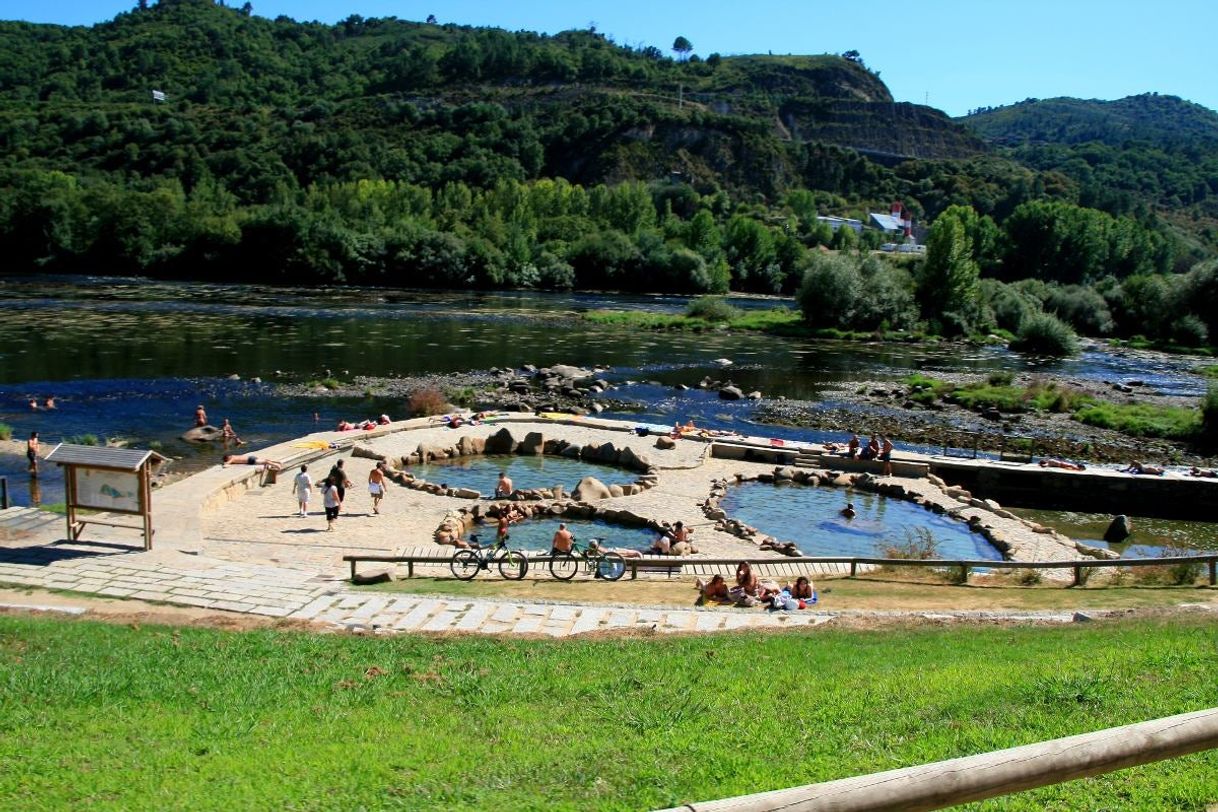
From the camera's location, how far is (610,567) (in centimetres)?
2053

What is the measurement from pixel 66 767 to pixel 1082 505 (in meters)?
31.9

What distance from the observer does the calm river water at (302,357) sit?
1640 inches

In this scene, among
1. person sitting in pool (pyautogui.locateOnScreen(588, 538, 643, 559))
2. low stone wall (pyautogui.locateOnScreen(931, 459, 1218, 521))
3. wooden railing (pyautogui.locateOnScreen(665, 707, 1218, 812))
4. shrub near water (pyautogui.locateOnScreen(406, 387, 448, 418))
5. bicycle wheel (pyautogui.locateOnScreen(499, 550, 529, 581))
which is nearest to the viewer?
wooden railing (pyautogui.locateOnScreen(665, 707, 1218, 812))

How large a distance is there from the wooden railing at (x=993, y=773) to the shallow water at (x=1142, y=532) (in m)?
25.2

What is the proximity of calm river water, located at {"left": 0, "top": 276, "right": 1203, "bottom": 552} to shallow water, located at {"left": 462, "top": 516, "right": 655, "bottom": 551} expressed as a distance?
13.2 metres

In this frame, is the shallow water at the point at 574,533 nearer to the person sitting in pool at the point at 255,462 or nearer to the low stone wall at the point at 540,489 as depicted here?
the low stone wall at the point at 540,489

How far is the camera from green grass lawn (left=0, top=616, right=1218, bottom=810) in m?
7.64

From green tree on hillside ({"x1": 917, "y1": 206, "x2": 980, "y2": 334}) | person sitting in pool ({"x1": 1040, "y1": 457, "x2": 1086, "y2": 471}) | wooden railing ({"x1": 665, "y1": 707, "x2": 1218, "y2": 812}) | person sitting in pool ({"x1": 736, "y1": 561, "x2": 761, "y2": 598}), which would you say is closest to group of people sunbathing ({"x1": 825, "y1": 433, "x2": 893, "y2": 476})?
person sitting in pool ({"x1": 1040, "y1": 457, "x2": 1086, "y2": 471})

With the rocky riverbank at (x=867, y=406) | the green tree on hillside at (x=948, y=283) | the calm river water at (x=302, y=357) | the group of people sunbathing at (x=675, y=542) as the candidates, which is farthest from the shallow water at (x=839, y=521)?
the green tree on hillside at (x=948, y=283)

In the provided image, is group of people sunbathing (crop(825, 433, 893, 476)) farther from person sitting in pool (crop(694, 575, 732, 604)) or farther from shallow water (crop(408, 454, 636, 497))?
person sitting in pool (crop(694, 575, 732, 604))

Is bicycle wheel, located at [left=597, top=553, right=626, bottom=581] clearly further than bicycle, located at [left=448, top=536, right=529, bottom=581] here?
Yes

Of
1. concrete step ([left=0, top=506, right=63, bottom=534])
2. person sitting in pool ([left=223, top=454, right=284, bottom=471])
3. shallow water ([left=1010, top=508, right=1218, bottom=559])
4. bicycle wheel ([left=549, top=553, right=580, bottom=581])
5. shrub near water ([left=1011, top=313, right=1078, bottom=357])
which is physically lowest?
shallow water ([left=1010, top=508, right=1218, bottom=559])

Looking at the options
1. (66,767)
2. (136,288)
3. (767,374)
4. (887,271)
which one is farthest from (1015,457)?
(136,288)

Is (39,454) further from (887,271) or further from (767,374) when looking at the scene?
(887,271)
